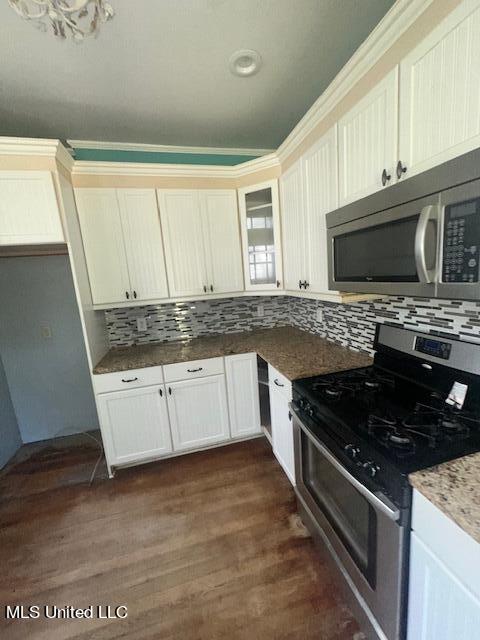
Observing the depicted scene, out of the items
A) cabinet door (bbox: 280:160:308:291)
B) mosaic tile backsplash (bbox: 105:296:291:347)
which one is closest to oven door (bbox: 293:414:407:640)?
cabinet door (bbox: 280:160:308:291)

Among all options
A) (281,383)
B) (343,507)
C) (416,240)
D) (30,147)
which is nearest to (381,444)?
(343,507)

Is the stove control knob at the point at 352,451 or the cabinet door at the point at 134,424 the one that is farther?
the cabinet door at the point at 134,424

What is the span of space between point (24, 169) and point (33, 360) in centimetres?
167

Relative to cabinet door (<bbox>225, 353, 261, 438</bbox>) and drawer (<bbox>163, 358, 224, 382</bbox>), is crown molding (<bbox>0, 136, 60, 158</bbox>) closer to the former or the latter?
drawer (<bbox>163, 358, 224, 382</bbox>)

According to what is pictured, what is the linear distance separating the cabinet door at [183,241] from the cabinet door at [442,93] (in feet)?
5.42

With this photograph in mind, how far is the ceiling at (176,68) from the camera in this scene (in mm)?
1269

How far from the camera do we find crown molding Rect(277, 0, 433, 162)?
37.6 inches

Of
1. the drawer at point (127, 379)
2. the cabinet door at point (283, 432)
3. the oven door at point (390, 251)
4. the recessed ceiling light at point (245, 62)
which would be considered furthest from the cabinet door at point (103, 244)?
the oven door at point (390, 251)

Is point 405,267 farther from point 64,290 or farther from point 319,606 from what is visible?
point 64,290

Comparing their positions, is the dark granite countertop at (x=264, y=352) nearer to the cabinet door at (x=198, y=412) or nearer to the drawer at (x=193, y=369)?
the drawer at (x=193, y=369)

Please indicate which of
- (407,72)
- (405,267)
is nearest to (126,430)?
(405,267)

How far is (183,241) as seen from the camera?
2352mm

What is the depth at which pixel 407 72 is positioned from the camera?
3.31 feet

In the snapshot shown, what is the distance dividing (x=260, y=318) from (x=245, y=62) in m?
1.98
